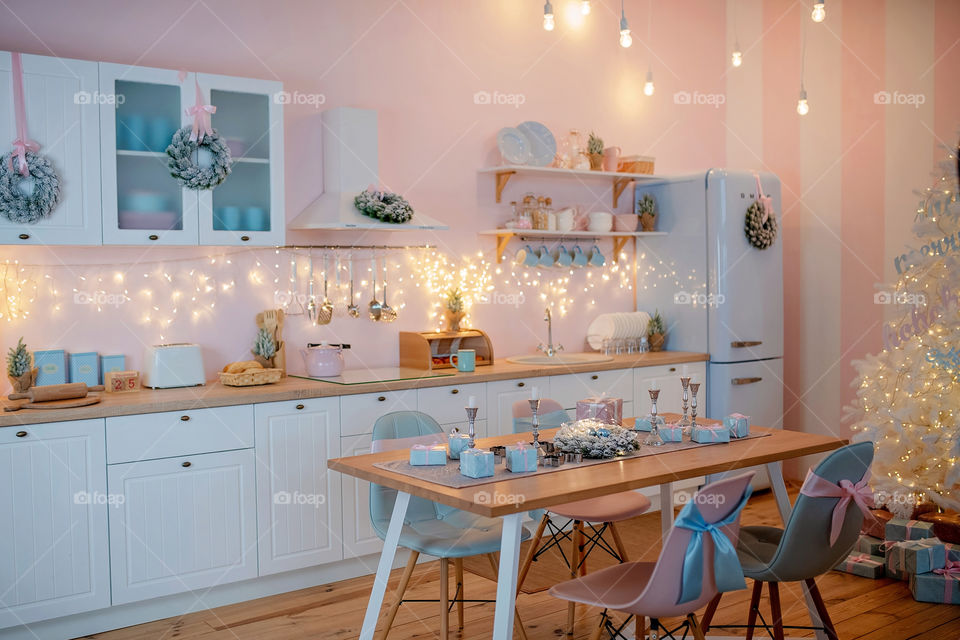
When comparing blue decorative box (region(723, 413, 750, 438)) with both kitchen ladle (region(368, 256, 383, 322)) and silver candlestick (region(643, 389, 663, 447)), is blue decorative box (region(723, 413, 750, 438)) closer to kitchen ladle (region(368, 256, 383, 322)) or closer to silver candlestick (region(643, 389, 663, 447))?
silver candlestick (region(643, 389, 663, 447))

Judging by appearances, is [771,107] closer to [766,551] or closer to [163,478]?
[766,551]

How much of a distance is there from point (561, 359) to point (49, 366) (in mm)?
2505

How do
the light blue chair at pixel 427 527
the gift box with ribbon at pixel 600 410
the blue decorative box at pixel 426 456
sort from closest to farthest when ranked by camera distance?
the blue decorative box at pixel 426 456 → the light blue chair at pixel 427 527 → the gift box with ribbon at pixel 600 410

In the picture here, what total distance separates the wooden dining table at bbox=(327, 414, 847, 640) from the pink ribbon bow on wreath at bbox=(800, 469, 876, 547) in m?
0.28

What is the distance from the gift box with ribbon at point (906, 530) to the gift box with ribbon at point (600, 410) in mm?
1550

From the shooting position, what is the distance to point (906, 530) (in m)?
3.94

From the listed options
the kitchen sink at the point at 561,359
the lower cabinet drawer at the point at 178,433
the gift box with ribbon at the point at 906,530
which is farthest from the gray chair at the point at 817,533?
the kitchen sink at the point at 561,359

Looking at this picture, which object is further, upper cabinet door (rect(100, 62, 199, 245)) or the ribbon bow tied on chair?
upper cabinet door (rect(100, 62, 199, 245))

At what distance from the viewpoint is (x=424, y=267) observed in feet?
15.4

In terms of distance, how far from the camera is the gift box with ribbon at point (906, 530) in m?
3.90

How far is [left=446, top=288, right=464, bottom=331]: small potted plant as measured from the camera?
4727 millimetres

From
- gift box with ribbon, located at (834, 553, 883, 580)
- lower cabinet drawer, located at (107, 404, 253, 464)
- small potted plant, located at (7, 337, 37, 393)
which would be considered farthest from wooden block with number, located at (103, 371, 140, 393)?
gift box with ribbon, located at (834, 553, 883, 580)


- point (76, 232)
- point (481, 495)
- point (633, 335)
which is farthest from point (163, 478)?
point (633, 335)

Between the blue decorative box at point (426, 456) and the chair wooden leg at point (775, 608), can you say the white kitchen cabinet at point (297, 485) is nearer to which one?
the blue decorative box at point (426, 456)
